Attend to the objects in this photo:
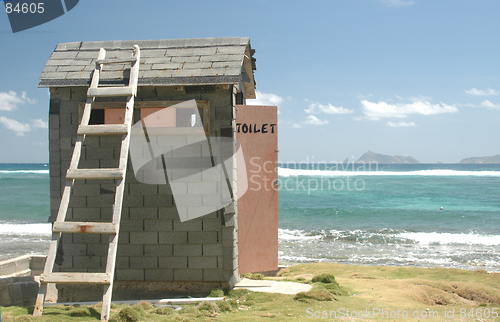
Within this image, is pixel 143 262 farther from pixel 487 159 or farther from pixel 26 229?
pixel 487 159

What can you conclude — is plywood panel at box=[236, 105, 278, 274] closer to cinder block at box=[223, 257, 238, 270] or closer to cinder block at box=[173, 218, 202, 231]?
cinder block at box=[223, 257, 238, 270]

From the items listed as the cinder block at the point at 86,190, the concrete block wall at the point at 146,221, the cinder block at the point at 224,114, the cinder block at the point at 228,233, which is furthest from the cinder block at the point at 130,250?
the cinder block at the point at 224,114

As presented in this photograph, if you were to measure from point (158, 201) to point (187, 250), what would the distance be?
3.12ft

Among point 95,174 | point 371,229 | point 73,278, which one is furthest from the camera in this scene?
point 371,229

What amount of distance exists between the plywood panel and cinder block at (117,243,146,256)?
1.71 m

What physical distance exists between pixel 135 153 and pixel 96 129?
1102 mm

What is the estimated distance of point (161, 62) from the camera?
684 centimetres

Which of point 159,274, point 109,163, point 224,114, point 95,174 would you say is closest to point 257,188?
point 224,114

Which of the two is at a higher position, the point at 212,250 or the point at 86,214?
the point at 86,214

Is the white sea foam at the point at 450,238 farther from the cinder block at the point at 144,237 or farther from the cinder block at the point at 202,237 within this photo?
the cinder block at the point at 144,237

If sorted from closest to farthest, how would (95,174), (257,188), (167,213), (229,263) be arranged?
1. (95,174)
2. (229,263)
3. (167,213)
4. (257,188)

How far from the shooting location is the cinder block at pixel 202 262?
655 cm

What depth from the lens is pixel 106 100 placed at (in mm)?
6684

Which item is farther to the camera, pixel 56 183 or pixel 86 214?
pixel 56 183
